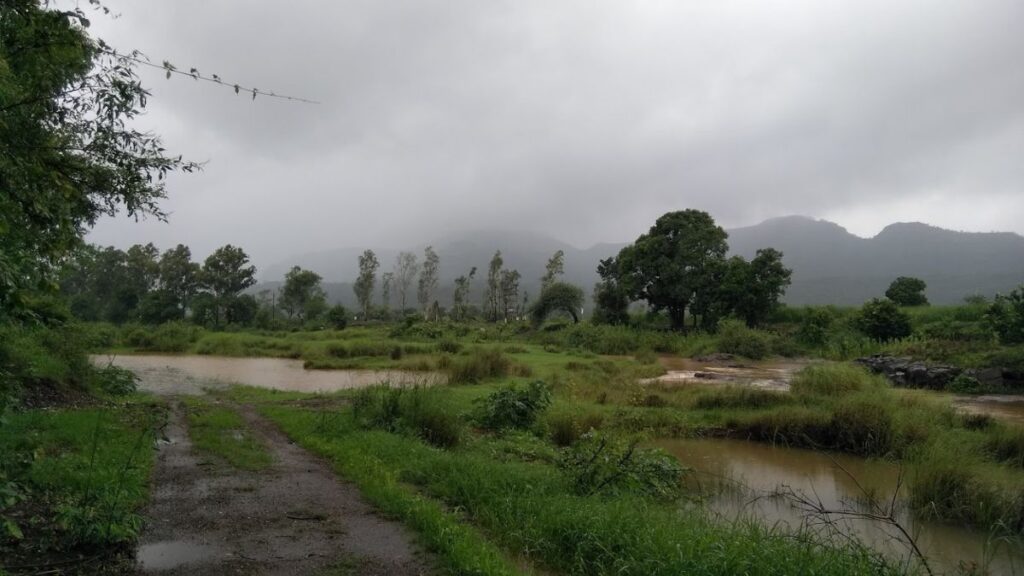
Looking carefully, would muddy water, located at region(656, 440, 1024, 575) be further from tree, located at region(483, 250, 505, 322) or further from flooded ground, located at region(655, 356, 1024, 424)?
tree, located at region(483, 250, 505, 322)

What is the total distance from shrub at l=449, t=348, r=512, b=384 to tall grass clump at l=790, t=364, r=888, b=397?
12052 millimetres

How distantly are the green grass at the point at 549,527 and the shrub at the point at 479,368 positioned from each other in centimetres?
1417

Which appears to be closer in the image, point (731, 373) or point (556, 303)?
point (731, 373)

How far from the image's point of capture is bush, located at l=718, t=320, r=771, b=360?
130 feet

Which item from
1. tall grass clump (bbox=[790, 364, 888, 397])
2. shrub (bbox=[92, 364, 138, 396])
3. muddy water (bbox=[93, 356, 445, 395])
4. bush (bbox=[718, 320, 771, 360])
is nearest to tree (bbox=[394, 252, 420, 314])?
muddy water (bbox=[93, 356, 445, 395])

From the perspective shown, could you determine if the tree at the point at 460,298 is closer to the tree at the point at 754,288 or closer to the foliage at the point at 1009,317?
the tree at the point at 754,288

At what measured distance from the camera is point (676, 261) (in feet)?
176

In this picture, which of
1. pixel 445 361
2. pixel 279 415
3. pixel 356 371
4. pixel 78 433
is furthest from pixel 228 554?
pixel 356 371

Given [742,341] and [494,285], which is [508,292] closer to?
[494,285]

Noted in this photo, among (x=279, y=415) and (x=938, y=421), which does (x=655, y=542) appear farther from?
(x=938, y=421)

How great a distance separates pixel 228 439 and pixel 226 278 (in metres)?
71.9

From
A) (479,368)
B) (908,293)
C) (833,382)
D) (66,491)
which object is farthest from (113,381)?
(908,293)

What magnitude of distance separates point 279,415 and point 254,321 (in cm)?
6646

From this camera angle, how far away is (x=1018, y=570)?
287 inches
